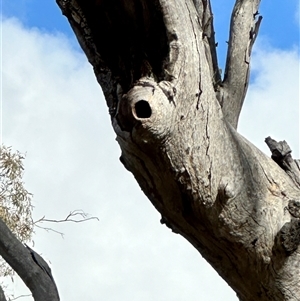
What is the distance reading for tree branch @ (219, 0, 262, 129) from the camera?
6.03ft

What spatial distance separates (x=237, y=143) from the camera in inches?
55.6

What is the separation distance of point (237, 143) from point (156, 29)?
322 mm

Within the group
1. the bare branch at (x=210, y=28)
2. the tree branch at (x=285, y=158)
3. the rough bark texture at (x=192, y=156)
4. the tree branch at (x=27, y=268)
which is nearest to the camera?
the rough bark texture at (x=192, y=156)

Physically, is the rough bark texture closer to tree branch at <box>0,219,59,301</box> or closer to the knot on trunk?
the knot on trunk

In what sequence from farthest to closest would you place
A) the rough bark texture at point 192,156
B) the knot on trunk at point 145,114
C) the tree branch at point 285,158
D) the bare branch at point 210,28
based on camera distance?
the bare branch at point 210,28 < the tree branch at point 285,158 < the rough bark texture at point 192,156 < the knot on trunk at point 145,114

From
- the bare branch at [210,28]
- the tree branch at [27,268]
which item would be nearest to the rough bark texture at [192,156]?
the bare branch at [210,28]

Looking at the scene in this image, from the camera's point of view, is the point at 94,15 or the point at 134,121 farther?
the point at 94,15

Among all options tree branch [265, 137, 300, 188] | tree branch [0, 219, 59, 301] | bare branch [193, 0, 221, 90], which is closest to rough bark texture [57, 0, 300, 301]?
tree branch [265, 137, 300, 188]

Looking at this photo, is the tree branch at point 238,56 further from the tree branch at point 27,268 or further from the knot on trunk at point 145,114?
the tree branch at point 27,268

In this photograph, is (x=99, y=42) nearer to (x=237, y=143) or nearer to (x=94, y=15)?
(x=94, y=15)

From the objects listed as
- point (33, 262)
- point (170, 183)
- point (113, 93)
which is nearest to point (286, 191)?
point (170, 183)

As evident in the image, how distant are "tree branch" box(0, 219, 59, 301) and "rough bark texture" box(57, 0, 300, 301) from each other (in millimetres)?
801

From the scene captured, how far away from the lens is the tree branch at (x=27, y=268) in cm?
205

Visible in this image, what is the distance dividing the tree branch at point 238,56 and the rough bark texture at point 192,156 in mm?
388
